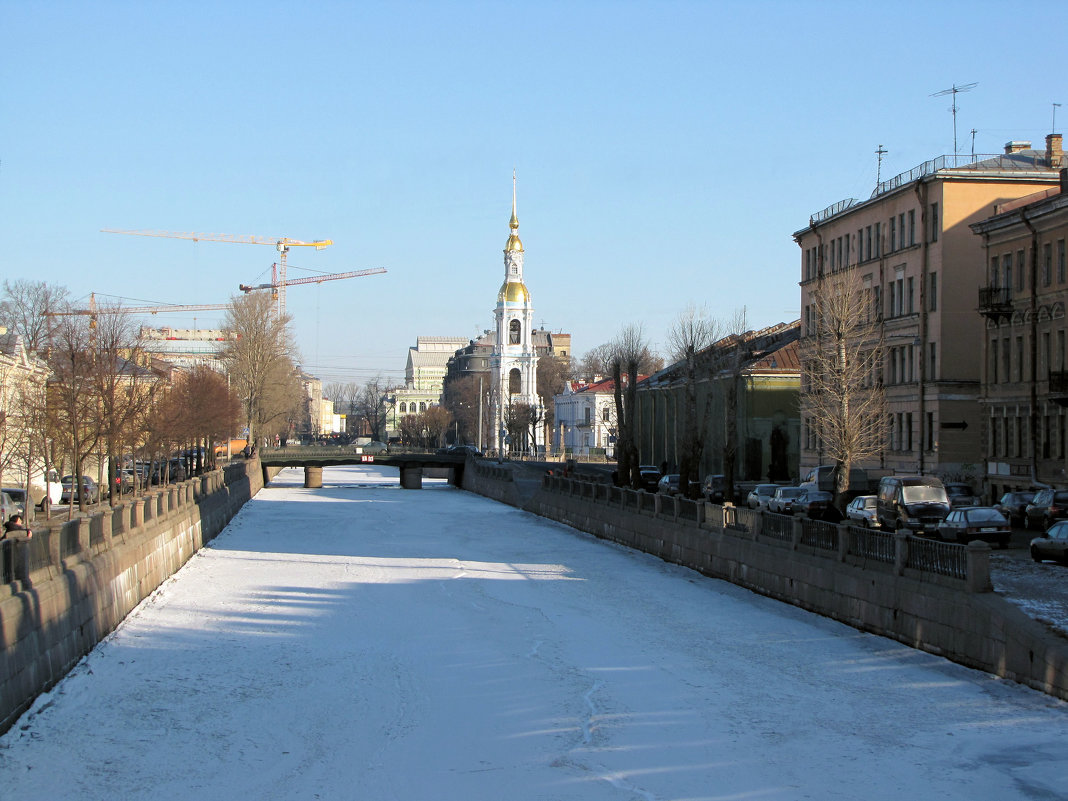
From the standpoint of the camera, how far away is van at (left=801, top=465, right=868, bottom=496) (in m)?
48.2

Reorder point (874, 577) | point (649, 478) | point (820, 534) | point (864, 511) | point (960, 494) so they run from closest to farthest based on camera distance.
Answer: point (874, 577) < point (820, 534) < point (864, 511) < point (960, 494) < point (649, 478)

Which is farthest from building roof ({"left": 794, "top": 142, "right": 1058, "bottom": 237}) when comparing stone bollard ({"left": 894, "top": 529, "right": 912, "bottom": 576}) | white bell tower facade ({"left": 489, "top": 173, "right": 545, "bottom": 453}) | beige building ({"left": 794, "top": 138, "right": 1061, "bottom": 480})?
white bell tower facade ({"left": 489, "top": 173, "right": 545, "bottom": 453})

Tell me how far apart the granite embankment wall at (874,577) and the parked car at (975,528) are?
412cm

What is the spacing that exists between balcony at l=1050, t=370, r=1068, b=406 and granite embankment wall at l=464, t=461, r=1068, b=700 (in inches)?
555

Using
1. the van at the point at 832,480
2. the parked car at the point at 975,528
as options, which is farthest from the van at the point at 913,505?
the van at the point at 832,480

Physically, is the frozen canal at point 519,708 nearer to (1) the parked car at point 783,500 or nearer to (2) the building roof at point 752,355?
(1) the parked car at point 783,500

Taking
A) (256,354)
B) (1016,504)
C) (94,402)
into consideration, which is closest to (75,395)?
(94,402)

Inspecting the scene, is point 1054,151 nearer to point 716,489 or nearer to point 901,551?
point 716,489

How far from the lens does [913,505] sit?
3631 centimetres

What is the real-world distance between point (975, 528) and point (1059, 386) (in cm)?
1453

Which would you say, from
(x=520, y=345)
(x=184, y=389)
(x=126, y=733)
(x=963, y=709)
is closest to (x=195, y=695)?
(x=126, y=733)

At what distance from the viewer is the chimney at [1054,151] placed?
58.8 m

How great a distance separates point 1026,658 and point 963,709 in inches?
53.4

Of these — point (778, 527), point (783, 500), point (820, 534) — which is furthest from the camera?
point (783, 500)
